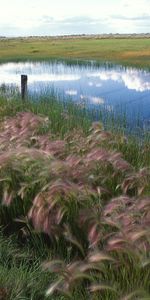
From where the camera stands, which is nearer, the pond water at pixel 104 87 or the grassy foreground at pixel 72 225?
the grassy foreground at pixel 72 225

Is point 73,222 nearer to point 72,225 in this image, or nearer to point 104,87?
point 72,225

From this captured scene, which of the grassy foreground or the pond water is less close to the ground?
the grassy foreground

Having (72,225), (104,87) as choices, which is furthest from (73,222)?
(104,87)

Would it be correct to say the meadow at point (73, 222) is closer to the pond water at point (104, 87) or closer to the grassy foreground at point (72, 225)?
the grassy foreground at point (72, 225)

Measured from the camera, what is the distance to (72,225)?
5.60 meters

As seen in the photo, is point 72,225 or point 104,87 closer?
point 72,225

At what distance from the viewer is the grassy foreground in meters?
3.93

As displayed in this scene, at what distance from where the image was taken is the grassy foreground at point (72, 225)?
12.9 ft

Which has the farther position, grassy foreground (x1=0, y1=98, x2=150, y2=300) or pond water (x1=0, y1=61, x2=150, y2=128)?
pond water (x1=0, y1=61, x2=150, y2=128)

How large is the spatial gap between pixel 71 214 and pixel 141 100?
618 inches

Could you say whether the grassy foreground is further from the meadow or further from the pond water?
the pond water

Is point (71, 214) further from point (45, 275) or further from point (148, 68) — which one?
point (148, 68)

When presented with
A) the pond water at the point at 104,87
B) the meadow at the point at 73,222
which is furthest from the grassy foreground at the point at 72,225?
the pond water at the point at 104,87

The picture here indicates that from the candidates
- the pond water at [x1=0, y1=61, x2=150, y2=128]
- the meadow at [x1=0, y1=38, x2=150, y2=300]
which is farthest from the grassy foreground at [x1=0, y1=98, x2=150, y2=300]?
the pond water at [x1=0, y1=61, x2=150, y2=128]
